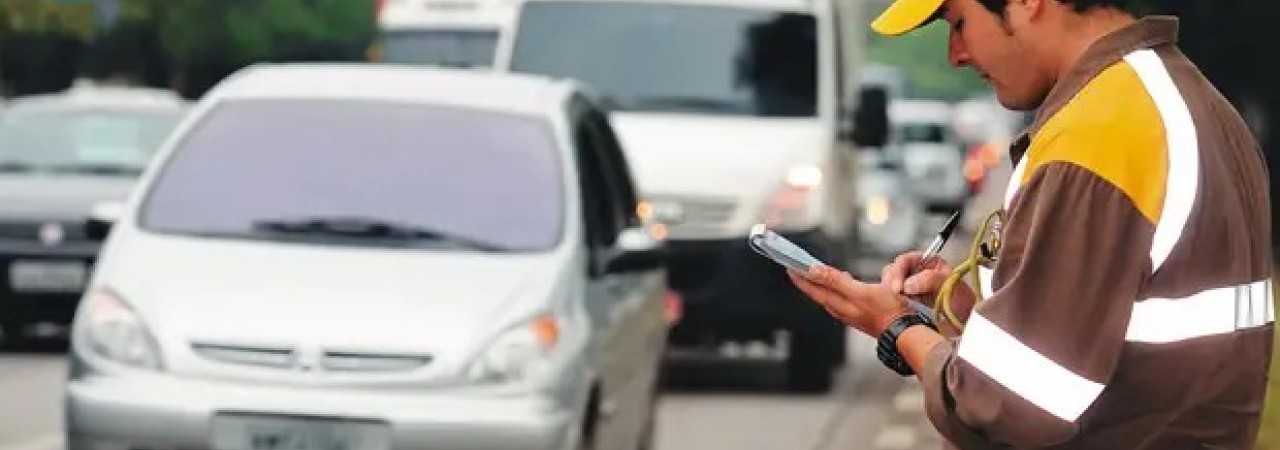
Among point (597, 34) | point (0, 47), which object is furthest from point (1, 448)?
point (0, 47)

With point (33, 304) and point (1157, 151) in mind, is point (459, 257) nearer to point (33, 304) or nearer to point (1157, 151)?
point (1157, 151)

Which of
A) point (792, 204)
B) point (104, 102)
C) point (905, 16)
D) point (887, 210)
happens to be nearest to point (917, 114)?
point (887, 210)

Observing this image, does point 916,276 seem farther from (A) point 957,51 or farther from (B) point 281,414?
(B) point 281,414

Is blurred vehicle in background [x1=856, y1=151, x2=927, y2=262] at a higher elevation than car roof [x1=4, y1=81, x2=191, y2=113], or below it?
below

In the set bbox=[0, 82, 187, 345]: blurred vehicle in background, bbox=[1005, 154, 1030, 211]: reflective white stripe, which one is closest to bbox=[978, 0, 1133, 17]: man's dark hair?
bbox=[1005, 154, 1030, 211]: reflective white stripe

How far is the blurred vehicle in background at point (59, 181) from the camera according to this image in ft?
53.8

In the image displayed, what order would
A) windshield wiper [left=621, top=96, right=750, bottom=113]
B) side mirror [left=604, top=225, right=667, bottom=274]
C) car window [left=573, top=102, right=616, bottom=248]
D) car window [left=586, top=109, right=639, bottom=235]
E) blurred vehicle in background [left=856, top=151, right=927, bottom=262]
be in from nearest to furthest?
1. side mirror [left=604, top=225, right=667, bottom=274]
2. car window [left=573, top=102, right=616, bottom=248]
3. car window [left=586, top=109, right=639, bottom=235]
4. windshield wiper [left=621, top=96, right=750, bottom=113]
5. blurred vehicle in background [left=856, top=151, right=927, bottom=262]

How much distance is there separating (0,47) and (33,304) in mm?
29901

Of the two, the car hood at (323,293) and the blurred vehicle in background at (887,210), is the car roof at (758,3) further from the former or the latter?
the blurred vehicle in background at (887,210)

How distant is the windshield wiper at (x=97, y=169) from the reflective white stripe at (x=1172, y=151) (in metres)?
14.6

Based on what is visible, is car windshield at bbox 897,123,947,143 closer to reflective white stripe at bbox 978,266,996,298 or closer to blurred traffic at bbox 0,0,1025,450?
blurred traffic at bbox 0,0,1025,450

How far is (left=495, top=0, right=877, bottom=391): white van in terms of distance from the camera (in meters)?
15.2

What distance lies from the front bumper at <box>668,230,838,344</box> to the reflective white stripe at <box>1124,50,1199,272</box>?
11777mm

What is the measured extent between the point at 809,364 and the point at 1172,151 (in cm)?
1264
